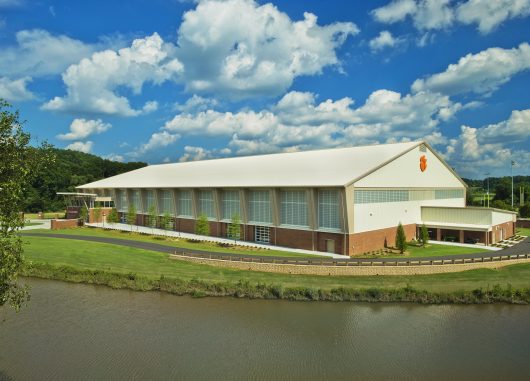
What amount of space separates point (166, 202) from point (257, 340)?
43.3 meters

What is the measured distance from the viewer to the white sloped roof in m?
41.9

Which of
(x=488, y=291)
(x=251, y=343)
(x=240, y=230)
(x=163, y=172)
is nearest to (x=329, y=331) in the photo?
(x=251, y=343)

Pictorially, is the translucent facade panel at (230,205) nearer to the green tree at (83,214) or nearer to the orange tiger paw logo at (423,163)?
the orange tiger paw logo at (423,163)

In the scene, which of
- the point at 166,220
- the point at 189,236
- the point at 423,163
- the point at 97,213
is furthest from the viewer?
the point at 97,213

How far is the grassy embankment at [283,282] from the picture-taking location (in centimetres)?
2736

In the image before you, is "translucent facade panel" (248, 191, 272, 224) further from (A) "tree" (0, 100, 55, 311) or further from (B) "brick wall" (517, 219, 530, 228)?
(B) "brick wall" (517, 219, 530, 228)

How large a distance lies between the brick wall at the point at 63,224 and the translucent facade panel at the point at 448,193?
177ft

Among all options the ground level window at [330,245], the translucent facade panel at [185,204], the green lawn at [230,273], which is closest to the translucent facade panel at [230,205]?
the translucent facade panel at [185,204]

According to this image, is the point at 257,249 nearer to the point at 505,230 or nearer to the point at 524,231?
the point at 505,230

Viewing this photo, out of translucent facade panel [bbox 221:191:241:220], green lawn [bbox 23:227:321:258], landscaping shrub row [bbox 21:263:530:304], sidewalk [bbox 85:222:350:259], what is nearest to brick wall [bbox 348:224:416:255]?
sidewalk [bbox 85:222:350:259]

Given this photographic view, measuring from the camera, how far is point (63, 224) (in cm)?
6419

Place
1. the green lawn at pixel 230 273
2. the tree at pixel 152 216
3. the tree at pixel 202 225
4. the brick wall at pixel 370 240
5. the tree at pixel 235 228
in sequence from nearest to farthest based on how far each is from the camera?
the green lawn at pixel 230 273 < the brick wall at pixel 370 240 < the tree at pixel 235 228 < the tree at pixel 202 225 < the tree at pixel 152 216

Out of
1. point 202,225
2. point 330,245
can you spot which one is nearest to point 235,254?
point 330,245

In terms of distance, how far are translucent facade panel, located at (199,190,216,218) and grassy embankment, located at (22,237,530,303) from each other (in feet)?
50.3
